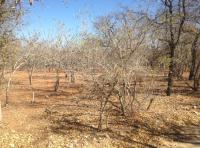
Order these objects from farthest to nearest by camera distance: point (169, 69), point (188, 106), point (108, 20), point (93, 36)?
point (169, 69) → point (93, 36) → point (188, 106) → point (108, 20)

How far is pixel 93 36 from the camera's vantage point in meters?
23.9

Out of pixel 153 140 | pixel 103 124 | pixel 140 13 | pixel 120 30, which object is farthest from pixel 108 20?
pixel 153 140

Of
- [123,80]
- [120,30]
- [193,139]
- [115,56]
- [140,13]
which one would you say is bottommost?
[193,139]

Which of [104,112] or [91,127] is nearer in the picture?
[91,127]

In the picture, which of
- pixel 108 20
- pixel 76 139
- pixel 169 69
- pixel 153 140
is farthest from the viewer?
pixel 169 69

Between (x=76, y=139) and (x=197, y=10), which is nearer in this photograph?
(x=76, y=139)

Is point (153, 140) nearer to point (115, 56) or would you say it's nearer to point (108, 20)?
point (115, 56)

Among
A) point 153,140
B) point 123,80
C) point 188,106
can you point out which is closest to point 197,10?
point 188,106

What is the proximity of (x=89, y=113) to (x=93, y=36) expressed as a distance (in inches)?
277

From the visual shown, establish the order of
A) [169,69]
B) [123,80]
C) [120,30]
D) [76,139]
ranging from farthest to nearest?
[169,69] → [120,30] → [123,80] → [76,139]

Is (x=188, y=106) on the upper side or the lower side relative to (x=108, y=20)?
lower

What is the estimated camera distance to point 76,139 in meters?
14.3

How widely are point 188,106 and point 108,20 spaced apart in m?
7.91

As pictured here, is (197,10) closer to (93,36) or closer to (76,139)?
(93,36)
